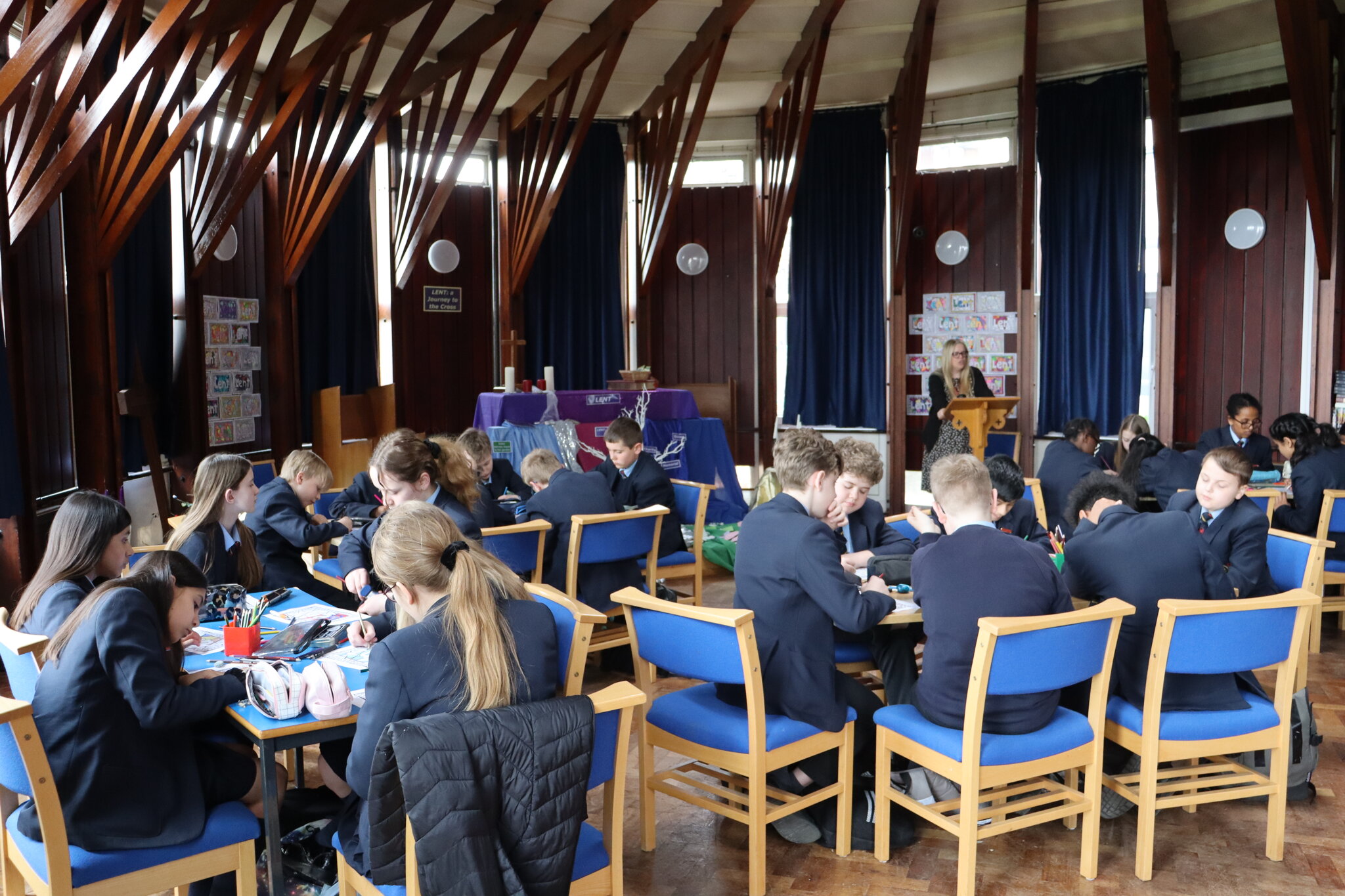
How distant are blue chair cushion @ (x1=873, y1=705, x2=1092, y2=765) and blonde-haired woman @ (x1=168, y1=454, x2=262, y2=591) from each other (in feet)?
7.20

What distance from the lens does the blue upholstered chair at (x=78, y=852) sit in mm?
2037

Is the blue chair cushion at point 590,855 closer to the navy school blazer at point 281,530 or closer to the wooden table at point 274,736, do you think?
the wooden table at point 274,736

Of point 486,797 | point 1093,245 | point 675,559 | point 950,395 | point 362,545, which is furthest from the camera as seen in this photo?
point 1093,245

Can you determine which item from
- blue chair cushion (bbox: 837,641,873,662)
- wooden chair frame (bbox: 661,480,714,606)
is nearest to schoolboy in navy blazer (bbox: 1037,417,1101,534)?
wooden chair frame (bbox: 661,480,714,606)

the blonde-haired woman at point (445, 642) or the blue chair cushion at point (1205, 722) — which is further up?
the blonde-haired woman at point (445, 642)

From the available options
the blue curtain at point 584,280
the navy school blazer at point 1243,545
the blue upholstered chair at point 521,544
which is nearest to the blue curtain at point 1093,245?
the blue curtain at point 584,280

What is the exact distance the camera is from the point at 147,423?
6.38 meters

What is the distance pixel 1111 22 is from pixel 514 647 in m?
8.48

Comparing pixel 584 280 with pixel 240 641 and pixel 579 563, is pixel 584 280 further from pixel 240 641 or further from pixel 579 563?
pixel 240 641

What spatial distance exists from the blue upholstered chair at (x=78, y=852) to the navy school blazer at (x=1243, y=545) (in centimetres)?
309

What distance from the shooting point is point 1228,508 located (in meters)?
3.88

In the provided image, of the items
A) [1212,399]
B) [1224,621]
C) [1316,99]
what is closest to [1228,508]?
[1224,621]

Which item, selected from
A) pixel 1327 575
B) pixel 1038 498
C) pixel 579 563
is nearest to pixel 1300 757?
pixel 1327 575

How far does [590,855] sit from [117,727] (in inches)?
40.5
